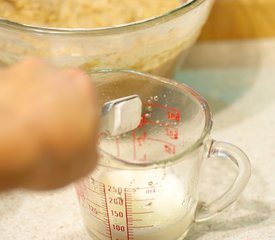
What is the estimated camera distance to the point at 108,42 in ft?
2.19

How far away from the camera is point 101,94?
62cm

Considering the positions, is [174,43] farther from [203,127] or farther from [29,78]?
[29,78]

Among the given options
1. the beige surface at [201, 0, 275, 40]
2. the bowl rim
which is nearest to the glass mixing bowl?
the bowl rim

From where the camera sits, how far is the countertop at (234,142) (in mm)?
646

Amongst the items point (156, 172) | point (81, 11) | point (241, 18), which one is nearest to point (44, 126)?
point (156, 172)

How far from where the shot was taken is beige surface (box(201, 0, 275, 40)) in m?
1.00

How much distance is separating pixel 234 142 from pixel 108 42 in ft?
0.78

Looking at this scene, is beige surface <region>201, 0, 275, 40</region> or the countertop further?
beige surface <region>201, 0, 275, 40</region>

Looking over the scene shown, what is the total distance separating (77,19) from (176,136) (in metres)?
0.22

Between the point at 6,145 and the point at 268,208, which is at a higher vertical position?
the point at 6,145

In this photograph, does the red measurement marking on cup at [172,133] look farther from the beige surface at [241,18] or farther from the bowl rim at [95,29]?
the beige surface at [241,18]

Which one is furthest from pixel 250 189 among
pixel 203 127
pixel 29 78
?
pixel 29 78

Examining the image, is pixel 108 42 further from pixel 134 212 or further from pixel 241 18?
pixel 241 18

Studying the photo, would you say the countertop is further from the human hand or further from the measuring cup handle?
the human hand
